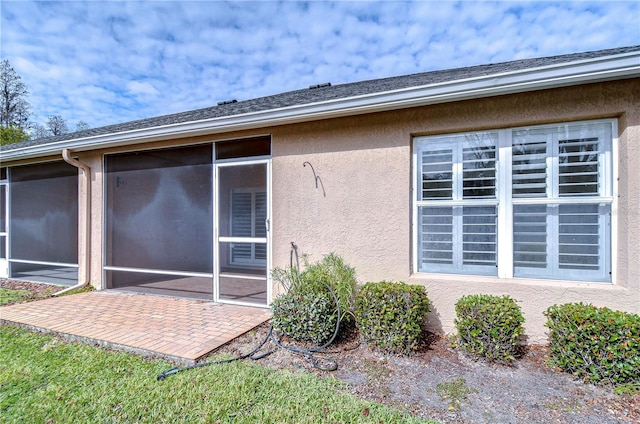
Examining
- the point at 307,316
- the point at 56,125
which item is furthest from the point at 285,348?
the point at 56,125

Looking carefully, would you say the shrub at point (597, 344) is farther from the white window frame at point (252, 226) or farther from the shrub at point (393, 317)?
the white window frame at point (252, 226)

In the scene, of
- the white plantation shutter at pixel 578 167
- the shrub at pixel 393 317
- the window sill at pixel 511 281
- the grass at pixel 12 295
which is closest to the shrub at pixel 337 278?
the shrub at pixel 393 317

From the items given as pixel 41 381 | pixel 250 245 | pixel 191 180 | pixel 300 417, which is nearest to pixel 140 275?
pixel 191 180

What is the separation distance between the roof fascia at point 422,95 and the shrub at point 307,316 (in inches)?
98.7

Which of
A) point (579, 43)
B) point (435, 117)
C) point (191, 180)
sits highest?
point (579, 43)

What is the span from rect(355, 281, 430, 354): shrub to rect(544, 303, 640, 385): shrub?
1.37 m

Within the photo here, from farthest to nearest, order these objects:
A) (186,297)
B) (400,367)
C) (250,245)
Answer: (186,297), (250,245), (400,367)

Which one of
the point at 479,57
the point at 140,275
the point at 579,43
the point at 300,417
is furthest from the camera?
the point at 479,57

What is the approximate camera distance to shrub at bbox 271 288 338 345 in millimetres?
3730

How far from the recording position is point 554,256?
370cm

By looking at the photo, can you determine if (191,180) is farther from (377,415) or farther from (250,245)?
(377,415)

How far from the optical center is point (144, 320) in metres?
4.52

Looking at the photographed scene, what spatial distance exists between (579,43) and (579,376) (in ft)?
27.1

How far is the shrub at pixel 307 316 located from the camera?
12.2 ft
